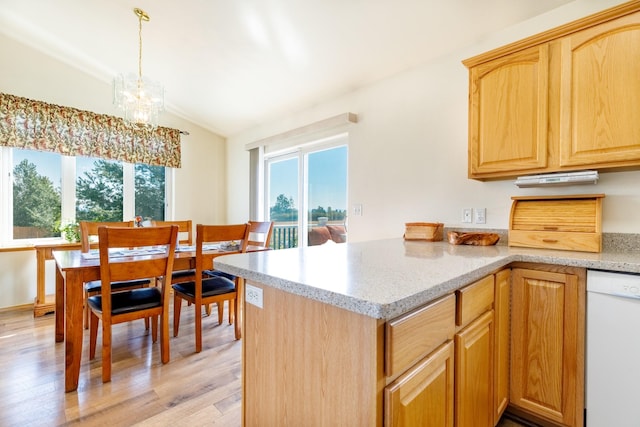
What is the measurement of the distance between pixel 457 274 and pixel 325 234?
254 centimetres

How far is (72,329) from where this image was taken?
1754mm

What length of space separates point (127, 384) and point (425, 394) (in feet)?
6.09

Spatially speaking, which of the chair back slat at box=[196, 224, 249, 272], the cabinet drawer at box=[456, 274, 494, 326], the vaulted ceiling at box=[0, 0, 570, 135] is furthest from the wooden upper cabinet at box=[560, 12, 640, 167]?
the chair back slat at box=[196, 224, 249, 272]

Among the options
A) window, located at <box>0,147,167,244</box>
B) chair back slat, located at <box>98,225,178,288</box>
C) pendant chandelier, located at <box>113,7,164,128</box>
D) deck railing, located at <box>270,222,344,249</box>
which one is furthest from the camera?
deck railing, located at <box>270,222,344,249</box>

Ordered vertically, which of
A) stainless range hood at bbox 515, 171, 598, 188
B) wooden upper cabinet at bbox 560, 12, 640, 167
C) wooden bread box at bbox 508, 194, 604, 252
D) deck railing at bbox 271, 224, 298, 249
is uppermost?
wooden upper cabinet at bbox 560, 12, 640, 167

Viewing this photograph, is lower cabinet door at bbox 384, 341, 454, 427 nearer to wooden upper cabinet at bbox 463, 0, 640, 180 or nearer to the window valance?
wooden upper cabinet at bbox 463, 0, 640, 180

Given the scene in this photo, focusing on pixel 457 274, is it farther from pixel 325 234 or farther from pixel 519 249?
pixel 325 234

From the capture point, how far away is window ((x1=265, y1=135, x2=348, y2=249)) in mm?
3297

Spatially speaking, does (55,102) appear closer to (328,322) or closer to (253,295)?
(253,295)

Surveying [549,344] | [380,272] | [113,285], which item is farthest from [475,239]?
[113,285]

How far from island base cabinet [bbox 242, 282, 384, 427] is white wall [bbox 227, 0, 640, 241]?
171 centimetres

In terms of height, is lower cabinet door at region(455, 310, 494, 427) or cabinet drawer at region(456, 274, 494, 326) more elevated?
cabinet drawer at region(456, 274, 494, 326)

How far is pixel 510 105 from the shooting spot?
69.3 inches

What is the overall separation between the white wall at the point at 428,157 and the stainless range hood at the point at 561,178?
219mm
